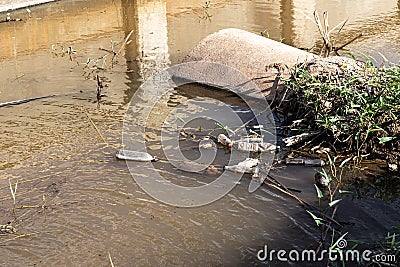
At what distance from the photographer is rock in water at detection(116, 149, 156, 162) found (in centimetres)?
328

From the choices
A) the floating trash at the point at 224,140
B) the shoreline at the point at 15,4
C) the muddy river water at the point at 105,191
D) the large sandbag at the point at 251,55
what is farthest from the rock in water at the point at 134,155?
the shoreline at the point at 15,4

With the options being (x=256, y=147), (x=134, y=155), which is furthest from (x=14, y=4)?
(x=256, y=147)

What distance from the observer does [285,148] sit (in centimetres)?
341

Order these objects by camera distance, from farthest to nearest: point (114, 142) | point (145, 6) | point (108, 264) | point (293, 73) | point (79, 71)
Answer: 1. point (145, 6)
2. point (79, 71)
3. point (293, 73)
4. point (114, 142)
5. point (108, 264)

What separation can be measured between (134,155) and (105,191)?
403 millimetres

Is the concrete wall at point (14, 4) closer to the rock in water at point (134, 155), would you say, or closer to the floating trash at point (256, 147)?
the rock in water at point (134, 155)

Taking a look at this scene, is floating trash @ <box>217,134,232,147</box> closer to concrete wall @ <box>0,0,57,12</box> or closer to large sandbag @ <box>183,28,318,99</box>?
large sandbag @ <box>183,28,318,99</box>

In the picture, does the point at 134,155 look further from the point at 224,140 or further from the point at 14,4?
the point at 14,4

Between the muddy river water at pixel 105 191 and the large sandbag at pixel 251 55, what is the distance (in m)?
0.33

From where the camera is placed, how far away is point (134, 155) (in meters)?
3.31

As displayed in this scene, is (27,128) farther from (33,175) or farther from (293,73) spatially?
(293,73)

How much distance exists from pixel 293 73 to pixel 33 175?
75.0 inches

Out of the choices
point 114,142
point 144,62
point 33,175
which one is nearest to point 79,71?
point 144,62

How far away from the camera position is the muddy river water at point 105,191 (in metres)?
2.50
